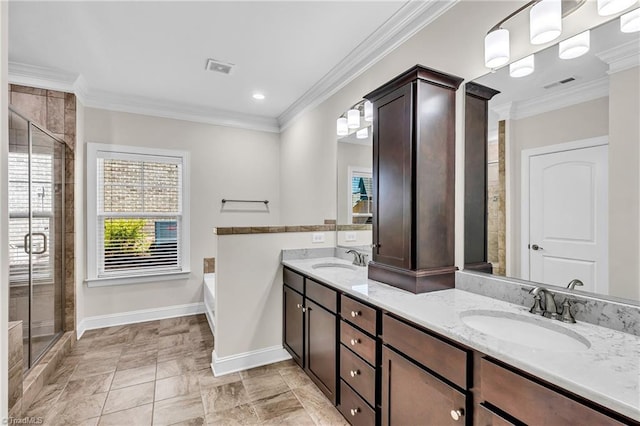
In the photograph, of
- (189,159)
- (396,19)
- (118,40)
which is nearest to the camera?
(396,19)

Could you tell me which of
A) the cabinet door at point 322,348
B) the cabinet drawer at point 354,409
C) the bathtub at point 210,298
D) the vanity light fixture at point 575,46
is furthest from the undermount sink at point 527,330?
the bathtub at point 210,298

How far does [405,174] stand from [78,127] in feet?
11.2

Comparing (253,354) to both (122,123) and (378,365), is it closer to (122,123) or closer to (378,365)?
(378,365)

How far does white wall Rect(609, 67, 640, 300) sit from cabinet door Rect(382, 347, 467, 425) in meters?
0.77

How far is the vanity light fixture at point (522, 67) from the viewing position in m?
1.48

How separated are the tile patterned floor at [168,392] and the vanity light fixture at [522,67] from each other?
2.22 m

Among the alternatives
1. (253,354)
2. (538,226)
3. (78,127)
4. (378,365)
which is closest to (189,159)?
(78,127)

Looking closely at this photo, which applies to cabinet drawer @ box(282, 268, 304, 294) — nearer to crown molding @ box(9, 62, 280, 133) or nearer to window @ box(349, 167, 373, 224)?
window @ box(349, 167, 373, 224)

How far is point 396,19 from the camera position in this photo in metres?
2.10

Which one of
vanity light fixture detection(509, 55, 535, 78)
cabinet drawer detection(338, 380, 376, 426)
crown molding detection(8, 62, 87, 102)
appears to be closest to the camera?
vanity light fixture detection(509, 55, 535, 78)

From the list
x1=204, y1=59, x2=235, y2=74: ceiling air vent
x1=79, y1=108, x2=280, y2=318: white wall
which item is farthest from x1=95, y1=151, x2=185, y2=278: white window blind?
x1=204, y1=59, x2=235, y2=74: ceiling air vent

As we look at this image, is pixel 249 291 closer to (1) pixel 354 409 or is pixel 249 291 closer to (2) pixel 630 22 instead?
(1) pixel 354 409

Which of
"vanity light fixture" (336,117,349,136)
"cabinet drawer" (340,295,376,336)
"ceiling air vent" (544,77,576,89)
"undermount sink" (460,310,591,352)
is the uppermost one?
"vanity light fixture" (336,117,349,136)

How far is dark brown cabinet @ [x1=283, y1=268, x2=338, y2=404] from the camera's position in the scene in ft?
6.37
